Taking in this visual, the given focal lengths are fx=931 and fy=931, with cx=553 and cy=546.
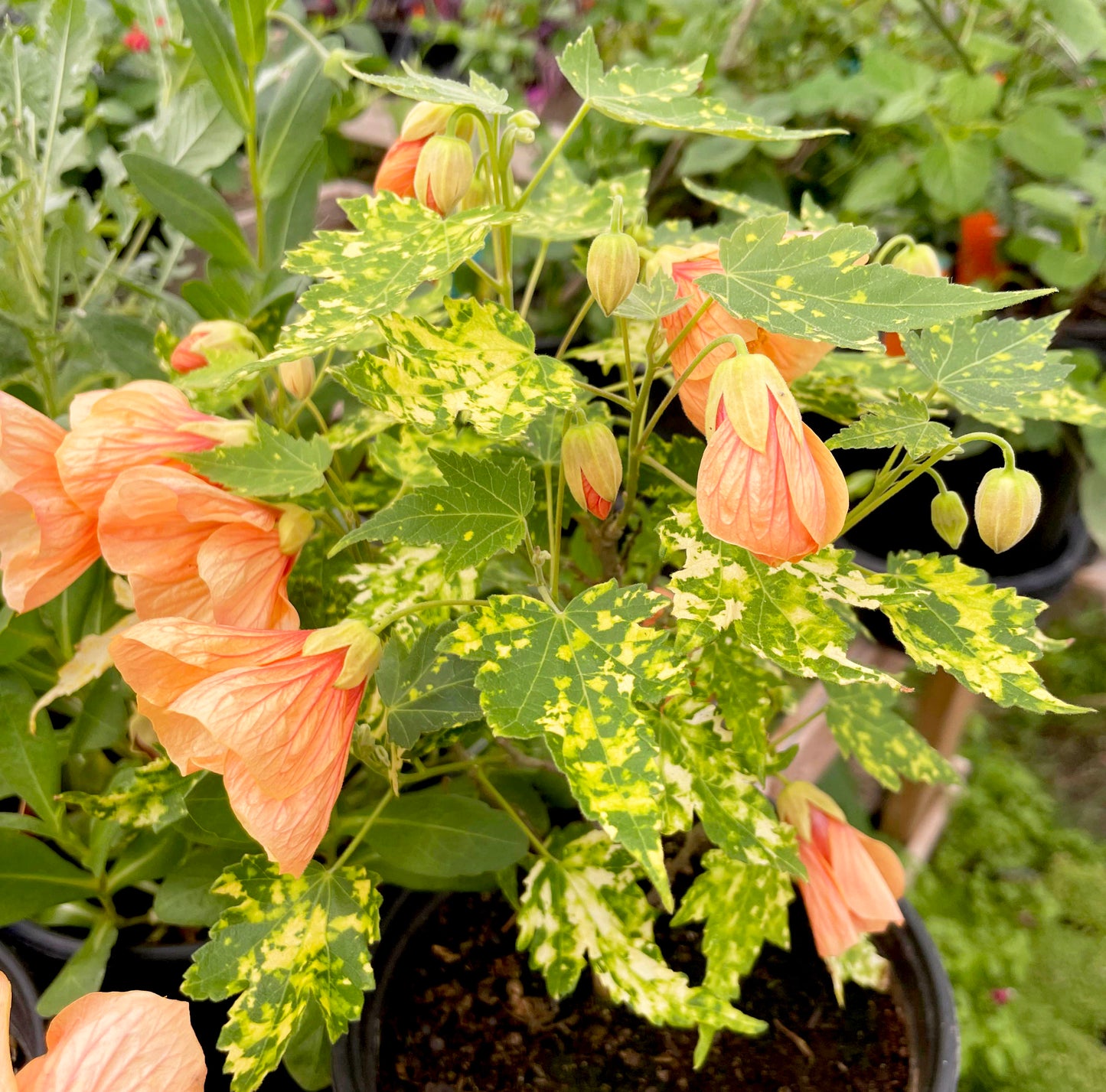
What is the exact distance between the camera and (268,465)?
17.1 inches

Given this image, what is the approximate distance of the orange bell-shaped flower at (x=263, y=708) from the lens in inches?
13.9

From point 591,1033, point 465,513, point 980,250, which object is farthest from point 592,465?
point 980,250

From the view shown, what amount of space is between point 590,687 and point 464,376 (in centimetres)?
13

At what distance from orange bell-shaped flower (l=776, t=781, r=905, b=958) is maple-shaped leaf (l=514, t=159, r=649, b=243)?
35cm

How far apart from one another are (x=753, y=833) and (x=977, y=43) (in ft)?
3.33

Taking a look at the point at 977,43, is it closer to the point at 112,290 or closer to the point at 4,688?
the point at 112,290

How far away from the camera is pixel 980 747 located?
4.37 ft

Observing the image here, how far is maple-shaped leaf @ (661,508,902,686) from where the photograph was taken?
35 centimetres

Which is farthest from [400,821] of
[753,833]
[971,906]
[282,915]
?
[971,906]

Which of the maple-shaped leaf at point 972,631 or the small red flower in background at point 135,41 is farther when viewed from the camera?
the small red flower in background at point 135,41

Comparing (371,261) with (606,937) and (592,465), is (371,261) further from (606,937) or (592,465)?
(606,937)

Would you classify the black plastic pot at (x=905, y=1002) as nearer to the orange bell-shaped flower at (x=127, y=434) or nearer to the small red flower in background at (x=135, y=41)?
the orange bell-shaped flower at (x=127, y=434)

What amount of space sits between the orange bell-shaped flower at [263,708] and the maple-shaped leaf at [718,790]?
0.15 metres

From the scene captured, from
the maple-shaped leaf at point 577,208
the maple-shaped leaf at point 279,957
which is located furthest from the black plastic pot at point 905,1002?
the maple-shaped leaf at point 577,208
